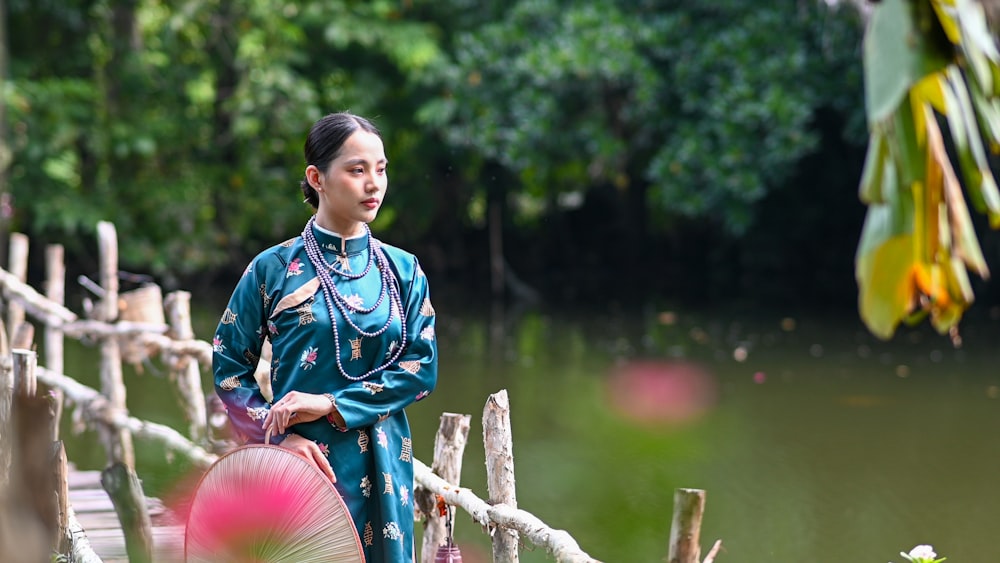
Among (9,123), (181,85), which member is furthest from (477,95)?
(9,123)

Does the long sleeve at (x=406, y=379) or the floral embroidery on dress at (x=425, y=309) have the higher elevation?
the floral embroidery on dress at (x=425, y=309)

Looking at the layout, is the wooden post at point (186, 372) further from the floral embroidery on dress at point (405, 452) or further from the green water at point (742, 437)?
the floral embroidery on dress at point (405, 452)

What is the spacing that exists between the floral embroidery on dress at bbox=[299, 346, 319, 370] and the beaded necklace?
1.5 inches

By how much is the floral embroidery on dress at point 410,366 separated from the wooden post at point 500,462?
0.49 metres

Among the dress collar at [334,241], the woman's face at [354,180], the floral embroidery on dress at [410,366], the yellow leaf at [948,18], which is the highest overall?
the woman's face at [354,180]

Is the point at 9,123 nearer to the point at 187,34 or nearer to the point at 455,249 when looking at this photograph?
the point at 187,34

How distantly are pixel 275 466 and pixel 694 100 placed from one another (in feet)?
30.3

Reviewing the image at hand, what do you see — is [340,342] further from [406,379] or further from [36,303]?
[36,303]

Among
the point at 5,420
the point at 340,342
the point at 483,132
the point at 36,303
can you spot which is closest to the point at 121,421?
the point at 36,303

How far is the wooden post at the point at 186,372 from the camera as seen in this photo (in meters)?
4.79

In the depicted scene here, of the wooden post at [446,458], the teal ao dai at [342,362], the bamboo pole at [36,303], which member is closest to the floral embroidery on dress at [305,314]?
the teal ao dai at [342,362]

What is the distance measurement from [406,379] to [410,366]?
0.03 meters

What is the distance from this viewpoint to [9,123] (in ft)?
37.2

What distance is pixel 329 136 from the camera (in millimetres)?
2219
